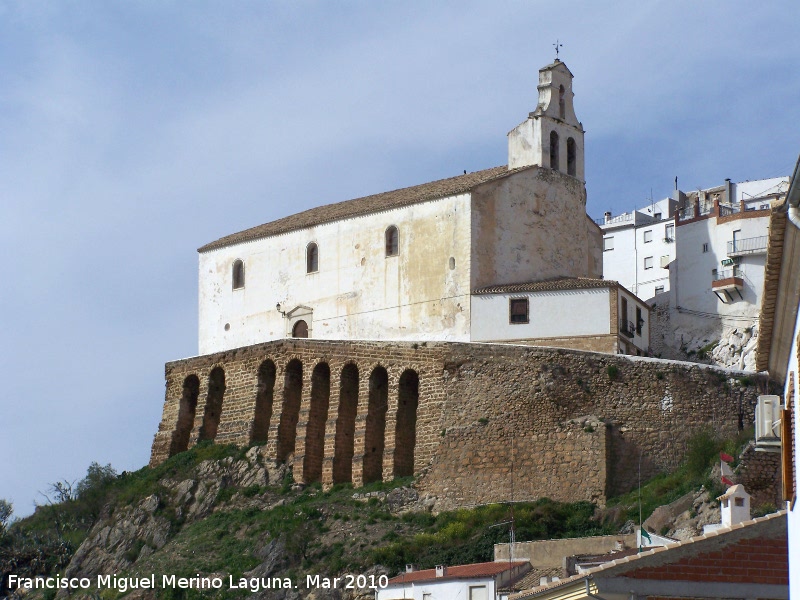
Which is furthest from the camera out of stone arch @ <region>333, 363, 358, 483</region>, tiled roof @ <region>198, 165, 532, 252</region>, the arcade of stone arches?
tiled roof @ <region>198, 165, 532, 252</region>

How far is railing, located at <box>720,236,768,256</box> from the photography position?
68312mm

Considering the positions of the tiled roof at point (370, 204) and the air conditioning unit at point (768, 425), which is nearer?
the air conditioning unit at point (768, 425)

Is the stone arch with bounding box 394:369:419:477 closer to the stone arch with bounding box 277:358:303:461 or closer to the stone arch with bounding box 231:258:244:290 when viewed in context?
the stone arch with bounding box 277:358:303:461

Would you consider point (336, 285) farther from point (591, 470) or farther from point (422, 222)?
point (591, 470)

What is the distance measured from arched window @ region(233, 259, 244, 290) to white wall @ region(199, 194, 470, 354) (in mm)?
266

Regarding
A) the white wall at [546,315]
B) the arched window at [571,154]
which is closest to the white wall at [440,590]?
the white wall at [546,315]

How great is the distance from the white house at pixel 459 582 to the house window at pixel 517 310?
15674mm

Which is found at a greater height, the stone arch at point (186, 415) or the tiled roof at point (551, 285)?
the tiled roof at point (551, 285)

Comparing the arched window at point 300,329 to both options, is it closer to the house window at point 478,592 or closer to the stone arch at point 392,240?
the stone arch at point 392,240

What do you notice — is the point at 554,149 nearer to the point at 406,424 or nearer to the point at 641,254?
the point at 406,424

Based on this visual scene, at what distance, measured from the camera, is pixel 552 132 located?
6162 cm

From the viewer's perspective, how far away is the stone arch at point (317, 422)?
191 feet

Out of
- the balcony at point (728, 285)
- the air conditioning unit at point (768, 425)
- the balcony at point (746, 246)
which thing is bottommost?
the air conditioning unit at point (768, 425)

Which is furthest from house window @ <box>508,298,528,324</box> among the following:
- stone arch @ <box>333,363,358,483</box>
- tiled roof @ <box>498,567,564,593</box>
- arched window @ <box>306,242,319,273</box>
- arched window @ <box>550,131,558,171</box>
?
tiled roof @ <box>498,567,564,593</box>
